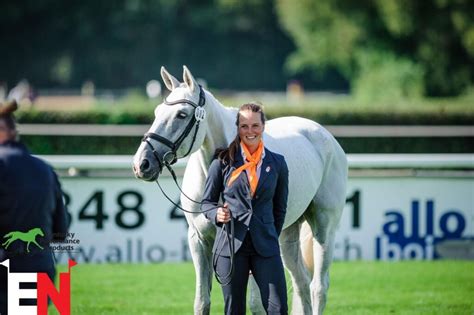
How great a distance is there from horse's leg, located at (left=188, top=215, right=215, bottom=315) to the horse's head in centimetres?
45

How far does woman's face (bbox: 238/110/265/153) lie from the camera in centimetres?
493

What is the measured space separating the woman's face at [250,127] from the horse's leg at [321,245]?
172 cm

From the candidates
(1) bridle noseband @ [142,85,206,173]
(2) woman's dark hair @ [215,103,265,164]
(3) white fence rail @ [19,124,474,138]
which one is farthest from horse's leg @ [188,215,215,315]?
(3) white fence rail @ [19,124,474,138]

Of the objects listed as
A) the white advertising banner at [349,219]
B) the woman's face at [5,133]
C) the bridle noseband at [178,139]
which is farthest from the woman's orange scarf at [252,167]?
the white advertising banner at [349,219]

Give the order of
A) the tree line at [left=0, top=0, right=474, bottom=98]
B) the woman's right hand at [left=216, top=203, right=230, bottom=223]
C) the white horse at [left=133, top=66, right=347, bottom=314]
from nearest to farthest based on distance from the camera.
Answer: the woman's right hand at [left=216, top=203, right=230, bottom=223] → the white horse at [left=133, top=66, right=347, bottom=314] → the tree line at [left=0, top=0, right=474, bottom=98]

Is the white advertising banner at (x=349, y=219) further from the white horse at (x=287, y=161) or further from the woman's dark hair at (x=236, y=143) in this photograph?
the woman's dark hair at (x=236, y=143)

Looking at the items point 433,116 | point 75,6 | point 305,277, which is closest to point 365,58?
point 433,116

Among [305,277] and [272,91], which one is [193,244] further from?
[272,91]

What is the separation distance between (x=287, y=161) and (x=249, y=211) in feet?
3.98

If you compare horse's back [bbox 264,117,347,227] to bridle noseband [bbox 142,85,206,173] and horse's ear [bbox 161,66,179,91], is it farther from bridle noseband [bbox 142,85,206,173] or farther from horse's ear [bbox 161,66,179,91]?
horse's ear [bbox 161,66,179,91]

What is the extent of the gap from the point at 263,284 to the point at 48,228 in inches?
47.1

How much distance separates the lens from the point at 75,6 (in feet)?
180

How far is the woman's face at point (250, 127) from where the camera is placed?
4930mm

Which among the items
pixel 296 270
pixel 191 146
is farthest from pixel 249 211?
pixel 296 270
